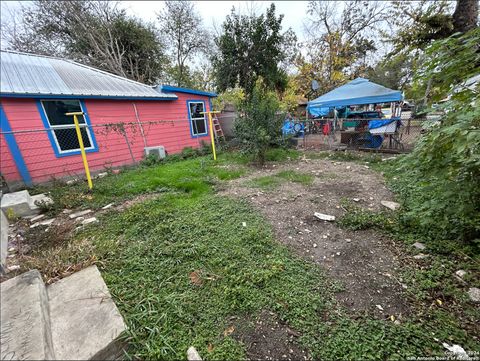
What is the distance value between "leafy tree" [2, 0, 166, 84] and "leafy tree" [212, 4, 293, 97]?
17.8 feet

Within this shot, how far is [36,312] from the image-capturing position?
1.30 m

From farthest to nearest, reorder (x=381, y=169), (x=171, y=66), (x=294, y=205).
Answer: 1. (x=171, y=66)
2. (x=381, y=169)
3. (x=294, y=205)

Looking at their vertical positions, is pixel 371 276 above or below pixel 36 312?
below

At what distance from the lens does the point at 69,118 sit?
552 cm

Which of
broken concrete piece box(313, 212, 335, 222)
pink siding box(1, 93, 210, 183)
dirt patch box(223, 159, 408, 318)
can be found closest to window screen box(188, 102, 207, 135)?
pink siding box(1, 93, 210, 183)

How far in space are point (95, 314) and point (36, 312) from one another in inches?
13.7

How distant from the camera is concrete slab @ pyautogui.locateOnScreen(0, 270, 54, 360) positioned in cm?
108

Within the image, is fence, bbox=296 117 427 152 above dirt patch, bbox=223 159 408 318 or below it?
above

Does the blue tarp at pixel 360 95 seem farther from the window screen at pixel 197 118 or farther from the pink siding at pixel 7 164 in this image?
the pink siding at pixel 7 164

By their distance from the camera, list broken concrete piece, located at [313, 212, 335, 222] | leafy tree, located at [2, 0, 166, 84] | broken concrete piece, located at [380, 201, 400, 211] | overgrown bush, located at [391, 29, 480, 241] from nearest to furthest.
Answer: overgrown bush, located at [391, 29, 480, 241], broken concrete piece, located at [313, 212, 335, 222], broken concrete piece, located at [380, 201, 400, 211], leafy tree, located at [2, 0, 166, 84]

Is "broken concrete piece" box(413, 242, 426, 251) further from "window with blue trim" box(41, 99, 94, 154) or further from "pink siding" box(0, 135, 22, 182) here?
"pink siding" box(0, 135, 22, 182)

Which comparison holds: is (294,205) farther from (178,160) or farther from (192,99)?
(192,99)

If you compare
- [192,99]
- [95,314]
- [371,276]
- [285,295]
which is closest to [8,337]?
[95,314]

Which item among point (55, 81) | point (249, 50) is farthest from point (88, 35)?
point (249, 50)
